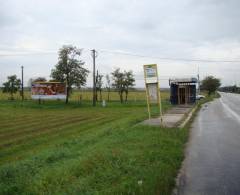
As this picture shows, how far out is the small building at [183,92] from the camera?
47875 millimetres

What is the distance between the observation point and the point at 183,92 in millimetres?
48938

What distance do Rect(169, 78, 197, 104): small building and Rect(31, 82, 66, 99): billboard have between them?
14183 mm

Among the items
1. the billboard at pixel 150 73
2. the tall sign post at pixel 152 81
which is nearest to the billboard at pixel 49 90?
the tall sign post at pixel 152 81

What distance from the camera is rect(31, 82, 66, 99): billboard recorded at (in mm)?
→ 50688

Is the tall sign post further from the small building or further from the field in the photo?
the small building

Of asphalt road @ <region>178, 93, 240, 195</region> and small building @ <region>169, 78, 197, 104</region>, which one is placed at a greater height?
small building @ <region>169, 78, 197, 104</region>

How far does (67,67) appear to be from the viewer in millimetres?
50844

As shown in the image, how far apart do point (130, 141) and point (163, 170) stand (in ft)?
13.1

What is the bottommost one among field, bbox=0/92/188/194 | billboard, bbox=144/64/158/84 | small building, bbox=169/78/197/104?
field, bbox=0/92/188/194

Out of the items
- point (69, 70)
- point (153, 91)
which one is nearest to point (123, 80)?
point (69, 70)

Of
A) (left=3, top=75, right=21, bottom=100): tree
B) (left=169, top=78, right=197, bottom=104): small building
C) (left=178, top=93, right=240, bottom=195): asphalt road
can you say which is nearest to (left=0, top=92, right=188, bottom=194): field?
(left=178, top=93, right=240, bottom=195): asphalt road

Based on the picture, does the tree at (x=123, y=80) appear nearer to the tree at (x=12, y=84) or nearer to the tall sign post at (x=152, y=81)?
the tree at (x=12, y=84)

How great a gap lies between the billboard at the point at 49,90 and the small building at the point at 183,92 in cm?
1418

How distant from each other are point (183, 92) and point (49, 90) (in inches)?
683
